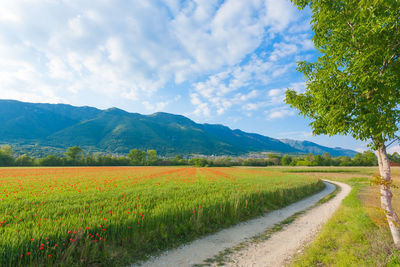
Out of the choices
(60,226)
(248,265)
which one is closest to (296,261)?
(248,265)

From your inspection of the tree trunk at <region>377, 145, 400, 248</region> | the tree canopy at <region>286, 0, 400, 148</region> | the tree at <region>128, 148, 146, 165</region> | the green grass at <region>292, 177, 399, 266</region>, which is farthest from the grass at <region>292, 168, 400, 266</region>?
the tree at <region>128, 148, 146, 165</region>

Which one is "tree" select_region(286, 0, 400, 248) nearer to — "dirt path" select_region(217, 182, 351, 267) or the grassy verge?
"dirt path" select_region(217, 182, 351, 267)

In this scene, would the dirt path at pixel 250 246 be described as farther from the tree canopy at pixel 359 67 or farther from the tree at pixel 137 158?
the tree at pixel 137 158

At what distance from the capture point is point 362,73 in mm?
4793

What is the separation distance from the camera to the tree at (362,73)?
4.51m

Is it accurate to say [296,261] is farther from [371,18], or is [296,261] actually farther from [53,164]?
[53,164]

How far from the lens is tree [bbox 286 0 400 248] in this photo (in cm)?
451

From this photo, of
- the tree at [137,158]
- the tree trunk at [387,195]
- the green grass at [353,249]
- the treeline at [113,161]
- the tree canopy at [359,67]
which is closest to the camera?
the tree canopy at [359,67]

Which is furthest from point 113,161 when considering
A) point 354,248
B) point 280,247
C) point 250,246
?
point 354,248

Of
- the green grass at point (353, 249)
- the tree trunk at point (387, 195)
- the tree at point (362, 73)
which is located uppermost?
the tree at point (362, 73)

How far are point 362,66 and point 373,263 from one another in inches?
228

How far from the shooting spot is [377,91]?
186 inches

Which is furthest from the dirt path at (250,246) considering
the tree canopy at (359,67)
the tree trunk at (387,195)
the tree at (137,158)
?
the tree at (137,158)

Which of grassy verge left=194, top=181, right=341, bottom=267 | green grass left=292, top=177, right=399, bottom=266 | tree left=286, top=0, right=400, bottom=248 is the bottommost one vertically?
grassy verge left=194, top=181, right=341, bottom=267
